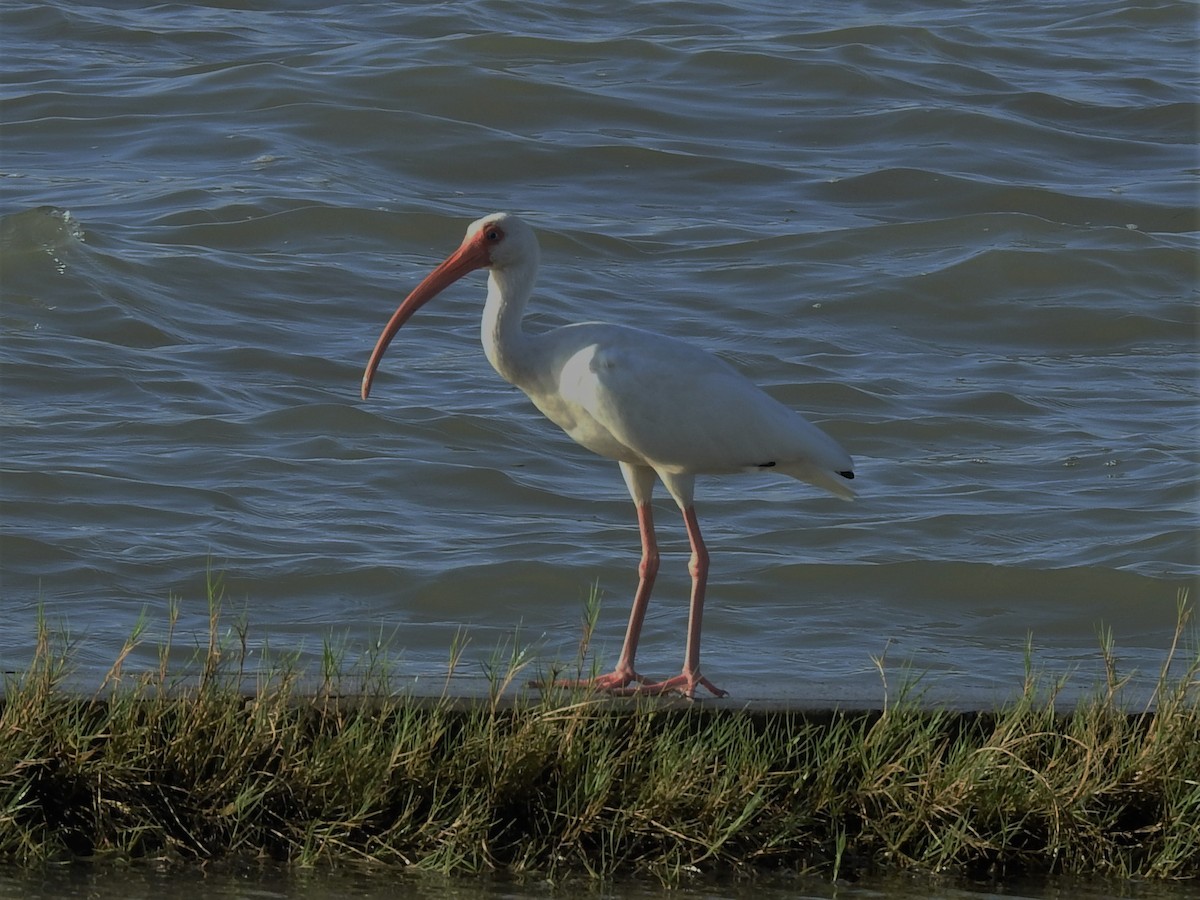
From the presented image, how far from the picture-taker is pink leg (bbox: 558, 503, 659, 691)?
614 cm

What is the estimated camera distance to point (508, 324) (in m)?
6.70

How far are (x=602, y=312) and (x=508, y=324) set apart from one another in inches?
270

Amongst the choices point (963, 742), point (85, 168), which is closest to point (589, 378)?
point (963, 742)

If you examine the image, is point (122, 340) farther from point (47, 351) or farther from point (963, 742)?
point (963, 742)

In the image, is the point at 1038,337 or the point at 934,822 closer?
the point at 934,822

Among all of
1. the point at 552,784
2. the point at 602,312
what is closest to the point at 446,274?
the point at 552,784

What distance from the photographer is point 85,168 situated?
16.2 metres

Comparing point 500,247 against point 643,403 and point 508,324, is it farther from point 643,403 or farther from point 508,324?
point 643,403

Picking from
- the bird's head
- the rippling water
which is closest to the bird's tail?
the rippling water

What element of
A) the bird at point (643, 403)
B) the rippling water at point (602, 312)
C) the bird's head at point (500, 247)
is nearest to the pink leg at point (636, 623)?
the bird at point (643, 403)

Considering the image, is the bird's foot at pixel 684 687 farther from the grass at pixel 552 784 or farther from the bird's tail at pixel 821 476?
the bird's tail at pixel 821 476

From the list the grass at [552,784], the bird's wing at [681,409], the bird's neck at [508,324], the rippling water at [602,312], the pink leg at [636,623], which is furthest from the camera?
the rippling water at [602,312]

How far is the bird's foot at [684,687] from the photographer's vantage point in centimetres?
586

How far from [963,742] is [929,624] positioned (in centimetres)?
378
